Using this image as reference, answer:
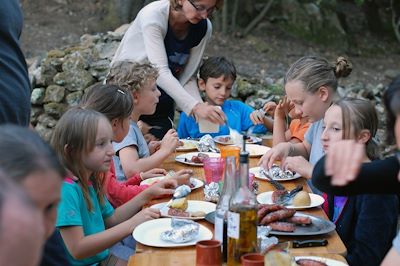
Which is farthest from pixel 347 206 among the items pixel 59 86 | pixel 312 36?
pixel 312 36

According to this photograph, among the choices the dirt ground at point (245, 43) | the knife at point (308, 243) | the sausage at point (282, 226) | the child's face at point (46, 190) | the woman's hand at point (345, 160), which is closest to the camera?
the child's face at point (46, 190)

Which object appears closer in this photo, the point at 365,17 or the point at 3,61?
the point at 3,61

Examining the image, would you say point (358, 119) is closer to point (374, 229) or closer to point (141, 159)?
point (374, 229)

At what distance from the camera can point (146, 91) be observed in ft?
14.1

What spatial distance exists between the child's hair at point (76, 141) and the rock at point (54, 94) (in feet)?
14.6

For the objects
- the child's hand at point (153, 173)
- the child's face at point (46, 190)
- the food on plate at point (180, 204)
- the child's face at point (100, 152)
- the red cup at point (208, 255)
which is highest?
the child's face at point (46, 190)

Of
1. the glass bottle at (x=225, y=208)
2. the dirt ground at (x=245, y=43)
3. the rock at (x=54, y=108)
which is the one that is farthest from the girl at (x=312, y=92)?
the dirt ground at (x=245, y=43)

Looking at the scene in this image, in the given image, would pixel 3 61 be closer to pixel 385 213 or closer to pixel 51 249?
pixel 51 249

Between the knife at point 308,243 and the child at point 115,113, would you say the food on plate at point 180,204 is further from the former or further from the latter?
the knife at point 308,243

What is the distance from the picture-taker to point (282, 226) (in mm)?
2711

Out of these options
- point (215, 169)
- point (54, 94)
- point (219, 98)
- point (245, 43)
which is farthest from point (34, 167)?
point (245, 43)

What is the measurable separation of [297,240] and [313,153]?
1.45 m

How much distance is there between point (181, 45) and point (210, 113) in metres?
0.68

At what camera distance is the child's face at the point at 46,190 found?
1.45m
